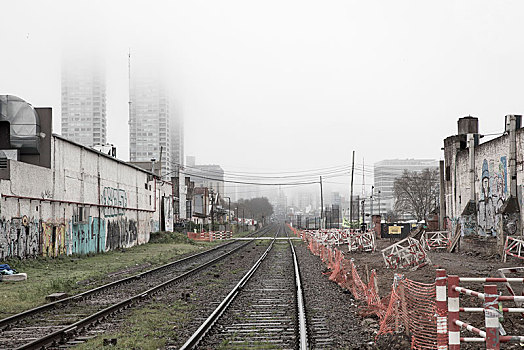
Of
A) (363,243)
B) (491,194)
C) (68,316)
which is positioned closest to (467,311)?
(68,316)

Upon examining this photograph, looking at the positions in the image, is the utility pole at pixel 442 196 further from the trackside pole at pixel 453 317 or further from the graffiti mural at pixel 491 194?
the trackside pole at pixel 453 317

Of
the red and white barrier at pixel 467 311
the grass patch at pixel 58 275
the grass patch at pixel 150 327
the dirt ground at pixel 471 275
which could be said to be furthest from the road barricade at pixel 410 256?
the red and white barrier at pixel 467 311

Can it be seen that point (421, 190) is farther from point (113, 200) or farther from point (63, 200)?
point (63, 200)

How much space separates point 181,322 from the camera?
35.7 ft

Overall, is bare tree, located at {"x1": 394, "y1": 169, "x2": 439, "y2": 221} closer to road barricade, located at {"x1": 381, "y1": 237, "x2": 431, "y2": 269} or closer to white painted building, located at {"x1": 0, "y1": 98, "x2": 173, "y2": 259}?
white painted building, located at {"x1": 0, "y1": 98, "x2": 173, "y2": 259}

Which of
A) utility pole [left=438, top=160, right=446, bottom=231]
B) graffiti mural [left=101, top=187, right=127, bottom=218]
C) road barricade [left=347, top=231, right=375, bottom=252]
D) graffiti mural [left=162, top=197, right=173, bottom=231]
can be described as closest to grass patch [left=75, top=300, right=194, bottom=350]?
road barricade [left=347, top=231, right=375, bottom=252]

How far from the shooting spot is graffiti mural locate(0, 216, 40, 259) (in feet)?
70.6

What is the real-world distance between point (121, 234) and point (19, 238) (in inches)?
597

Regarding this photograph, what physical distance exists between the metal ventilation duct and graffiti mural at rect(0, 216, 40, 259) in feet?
12.6

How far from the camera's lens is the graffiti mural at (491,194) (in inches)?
999

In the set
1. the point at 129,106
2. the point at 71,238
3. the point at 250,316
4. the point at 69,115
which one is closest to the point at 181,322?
the point at 250,316

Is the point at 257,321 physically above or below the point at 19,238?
below

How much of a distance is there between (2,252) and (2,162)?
386cm

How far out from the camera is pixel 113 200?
36531 mm
